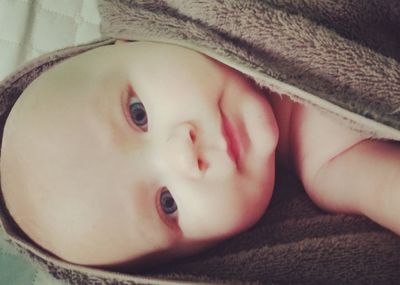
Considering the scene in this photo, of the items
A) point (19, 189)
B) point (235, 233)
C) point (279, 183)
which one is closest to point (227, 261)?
point (235, 233)

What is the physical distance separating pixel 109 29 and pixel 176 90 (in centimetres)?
21

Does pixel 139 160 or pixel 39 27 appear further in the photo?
pixel 39 27

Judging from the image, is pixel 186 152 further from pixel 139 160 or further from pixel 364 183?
pixel 364 183

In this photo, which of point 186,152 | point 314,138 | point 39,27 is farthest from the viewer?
point 39,27

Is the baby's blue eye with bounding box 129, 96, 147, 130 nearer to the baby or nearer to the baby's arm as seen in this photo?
the baby

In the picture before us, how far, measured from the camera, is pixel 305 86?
2.85 ft

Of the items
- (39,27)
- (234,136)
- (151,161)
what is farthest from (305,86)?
(39,27)

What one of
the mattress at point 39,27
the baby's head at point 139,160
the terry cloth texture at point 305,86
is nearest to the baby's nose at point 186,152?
the baby's head at point 139,160

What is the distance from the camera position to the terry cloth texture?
0.85 meters

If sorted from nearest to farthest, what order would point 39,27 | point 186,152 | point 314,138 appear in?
point 186,152 < point 314,138 < point 39,27

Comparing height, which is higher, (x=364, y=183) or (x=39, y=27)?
(x=364, y=183)

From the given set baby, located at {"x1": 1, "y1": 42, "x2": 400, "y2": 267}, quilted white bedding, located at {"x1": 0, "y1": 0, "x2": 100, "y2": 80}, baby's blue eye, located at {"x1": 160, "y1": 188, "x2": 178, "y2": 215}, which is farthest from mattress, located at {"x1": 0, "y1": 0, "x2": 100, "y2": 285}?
baby's blue eye, located at {"x1": 160, "y1": 188, "x2": 178, "y2": 215}

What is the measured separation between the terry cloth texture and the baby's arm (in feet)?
0.10

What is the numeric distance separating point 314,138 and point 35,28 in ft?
1.80
